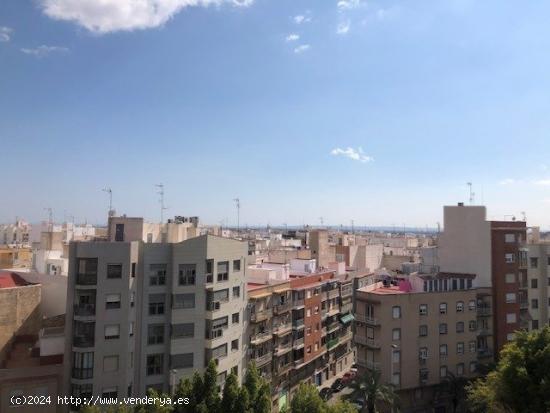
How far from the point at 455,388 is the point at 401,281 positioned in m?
11.7

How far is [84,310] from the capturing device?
34219 millimetres

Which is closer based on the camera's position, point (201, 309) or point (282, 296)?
point (201, 309)

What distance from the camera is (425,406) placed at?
4681cm

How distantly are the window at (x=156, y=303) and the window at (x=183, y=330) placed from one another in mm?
1712

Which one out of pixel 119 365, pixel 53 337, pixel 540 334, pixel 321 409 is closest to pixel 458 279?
pixel 540 334

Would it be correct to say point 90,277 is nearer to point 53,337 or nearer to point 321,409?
point 53,337

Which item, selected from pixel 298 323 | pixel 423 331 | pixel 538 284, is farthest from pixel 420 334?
pixel 538 284

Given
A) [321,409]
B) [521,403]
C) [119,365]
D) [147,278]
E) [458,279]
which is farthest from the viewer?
[458,279]

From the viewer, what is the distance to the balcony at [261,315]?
4565cm

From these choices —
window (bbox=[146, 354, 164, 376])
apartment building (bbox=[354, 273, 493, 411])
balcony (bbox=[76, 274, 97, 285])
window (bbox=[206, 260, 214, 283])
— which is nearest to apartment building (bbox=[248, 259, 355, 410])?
window (bbox=[206, 260, 214, 283])

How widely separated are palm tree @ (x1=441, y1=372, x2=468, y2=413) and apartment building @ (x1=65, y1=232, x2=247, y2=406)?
68.8 ft

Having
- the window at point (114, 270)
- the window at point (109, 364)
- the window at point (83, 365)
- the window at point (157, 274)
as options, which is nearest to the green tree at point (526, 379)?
the window at point (157, 274)

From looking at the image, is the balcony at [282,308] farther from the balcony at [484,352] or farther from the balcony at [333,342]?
the balcony at [484,352]

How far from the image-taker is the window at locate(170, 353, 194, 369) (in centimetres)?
3712
